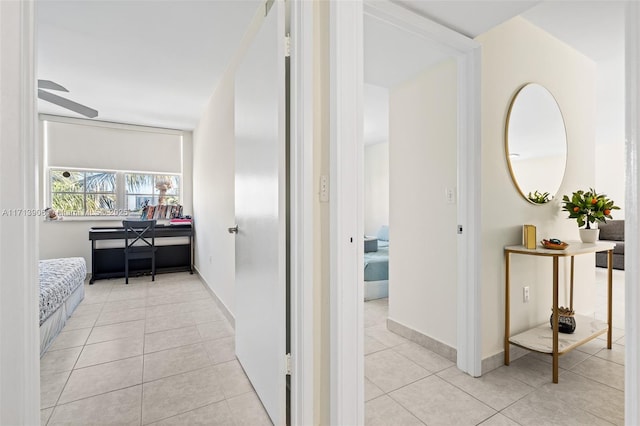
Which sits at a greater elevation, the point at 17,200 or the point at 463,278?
the point at 17,200

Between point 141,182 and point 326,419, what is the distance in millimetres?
5110

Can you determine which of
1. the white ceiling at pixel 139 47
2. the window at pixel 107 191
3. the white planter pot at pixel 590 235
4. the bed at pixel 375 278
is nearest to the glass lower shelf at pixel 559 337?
the white planter pot at pixel 590 235

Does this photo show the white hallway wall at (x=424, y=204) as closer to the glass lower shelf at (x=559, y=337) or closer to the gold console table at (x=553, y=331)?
the gold console table at (x=553, y=331)

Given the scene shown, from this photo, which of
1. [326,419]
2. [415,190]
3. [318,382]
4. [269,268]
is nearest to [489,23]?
[415,190]

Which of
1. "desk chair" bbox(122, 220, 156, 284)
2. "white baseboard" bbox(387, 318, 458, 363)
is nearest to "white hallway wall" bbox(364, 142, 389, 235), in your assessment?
"white baseboard" bbox(387, 318, 458, 363)

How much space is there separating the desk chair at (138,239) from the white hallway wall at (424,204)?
3571 mm

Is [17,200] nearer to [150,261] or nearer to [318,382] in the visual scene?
[318,382]

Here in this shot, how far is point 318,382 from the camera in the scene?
1.32 m

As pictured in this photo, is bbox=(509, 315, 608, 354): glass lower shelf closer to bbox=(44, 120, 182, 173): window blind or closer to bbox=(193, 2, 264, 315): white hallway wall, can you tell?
bbox=(193, 2, 264, 315): white hallway wall

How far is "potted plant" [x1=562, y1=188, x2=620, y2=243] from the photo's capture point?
227 cm

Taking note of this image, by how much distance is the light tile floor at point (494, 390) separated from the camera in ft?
5.04

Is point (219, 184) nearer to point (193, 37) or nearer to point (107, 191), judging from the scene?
point (193, 37)

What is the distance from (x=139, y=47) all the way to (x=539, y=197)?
3.42 m

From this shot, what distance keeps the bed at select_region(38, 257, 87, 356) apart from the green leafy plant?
3.68 metres
